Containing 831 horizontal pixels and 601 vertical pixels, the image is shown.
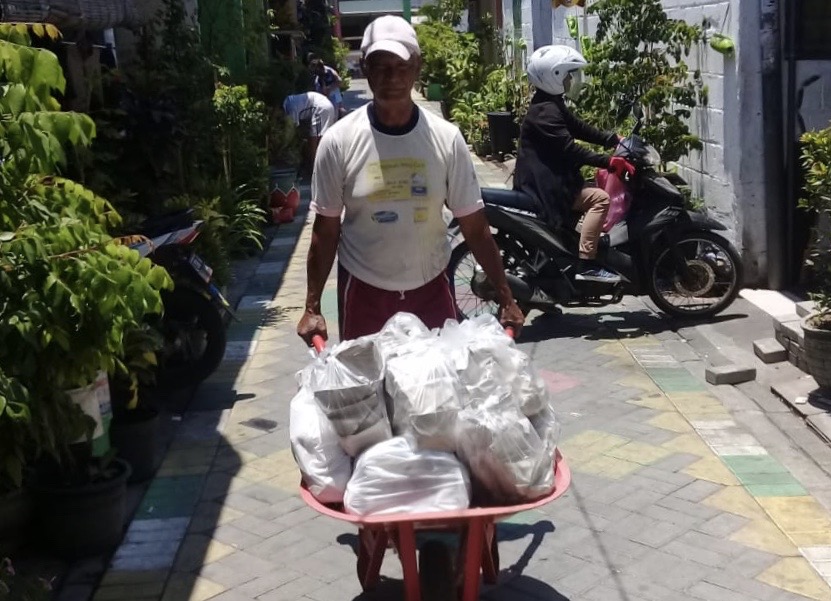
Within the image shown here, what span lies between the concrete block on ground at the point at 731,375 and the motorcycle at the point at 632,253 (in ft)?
3.89

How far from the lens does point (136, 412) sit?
595cm

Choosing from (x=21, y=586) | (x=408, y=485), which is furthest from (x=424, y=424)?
(x=21, y=586)

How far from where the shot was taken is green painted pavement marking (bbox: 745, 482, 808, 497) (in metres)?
5.41

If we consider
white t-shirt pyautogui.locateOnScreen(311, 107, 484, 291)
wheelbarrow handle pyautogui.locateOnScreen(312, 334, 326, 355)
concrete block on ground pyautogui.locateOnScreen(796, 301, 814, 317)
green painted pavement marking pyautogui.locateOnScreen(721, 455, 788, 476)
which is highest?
white t-shirt pyautogui.locateOnScreen(311, 107, 484, 291)

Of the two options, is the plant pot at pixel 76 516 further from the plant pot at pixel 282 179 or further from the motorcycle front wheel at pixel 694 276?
the plant pot at pixel 282 179

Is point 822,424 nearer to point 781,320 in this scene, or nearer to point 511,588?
point 781,320

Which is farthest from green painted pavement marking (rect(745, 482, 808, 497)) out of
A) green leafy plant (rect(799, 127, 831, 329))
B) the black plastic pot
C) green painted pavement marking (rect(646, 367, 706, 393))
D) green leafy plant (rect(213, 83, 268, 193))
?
the black plastic pot

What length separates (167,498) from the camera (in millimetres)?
5715

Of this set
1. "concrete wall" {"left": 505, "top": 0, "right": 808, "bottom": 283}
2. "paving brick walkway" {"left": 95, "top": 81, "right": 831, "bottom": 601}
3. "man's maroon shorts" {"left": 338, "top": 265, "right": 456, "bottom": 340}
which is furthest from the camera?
"concrete wall" {"left": 505, "top": 0, "right": 808, "bottom": 283}

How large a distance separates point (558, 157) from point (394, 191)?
384 centimetres

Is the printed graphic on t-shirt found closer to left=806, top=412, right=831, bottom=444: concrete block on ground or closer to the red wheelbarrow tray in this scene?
the red wheelbarrow tray

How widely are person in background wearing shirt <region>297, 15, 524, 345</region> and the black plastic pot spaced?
13.0 metres

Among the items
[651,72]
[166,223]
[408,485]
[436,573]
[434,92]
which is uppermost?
[651,72]

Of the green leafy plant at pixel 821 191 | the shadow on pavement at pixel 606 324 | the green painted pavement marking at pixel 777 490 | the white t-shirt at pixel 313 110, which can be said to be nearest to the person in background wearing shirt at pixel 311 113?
the white t-shirt at pixel 313 110
